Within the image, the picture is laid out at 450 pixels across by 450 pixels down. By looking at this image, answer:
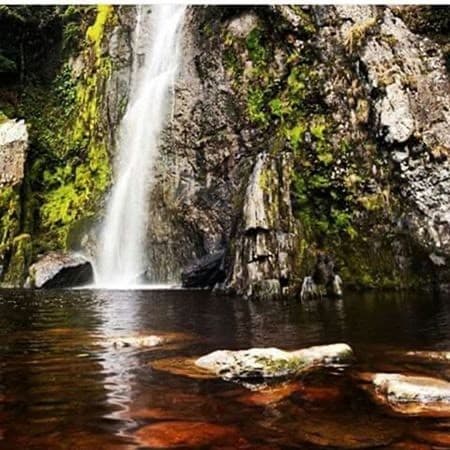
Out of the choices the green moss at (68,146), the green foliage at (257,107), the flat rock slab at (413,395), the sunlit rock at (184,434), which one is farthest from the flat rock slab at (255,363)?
the green moss at (68,146)

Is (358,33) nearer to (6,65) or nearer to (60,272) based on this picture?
(60,272)

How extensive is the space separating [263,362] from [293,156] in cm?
1992

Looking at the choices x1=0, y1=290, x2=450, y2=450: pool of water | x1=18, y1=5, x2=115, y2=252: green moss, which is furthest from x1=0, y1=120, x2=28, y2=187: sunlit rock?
x1=0, y1=290, x2=450, y2=450: pool of water

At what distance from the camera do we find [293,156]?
27.1 m

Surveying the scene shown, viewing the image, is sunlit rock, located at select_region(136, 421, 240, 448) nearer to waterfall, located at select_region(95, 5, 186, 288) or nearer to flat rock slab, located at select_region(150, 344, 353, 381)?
flat rock slab, located at select_region(150, 344, 353, 381)

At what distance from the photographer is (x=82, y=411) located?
6.43 meters

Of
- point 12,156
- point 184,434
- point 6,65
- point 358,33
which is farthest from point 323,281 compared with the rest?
point 6,65

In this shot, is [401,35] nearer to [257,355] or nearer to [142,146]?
[142,146]

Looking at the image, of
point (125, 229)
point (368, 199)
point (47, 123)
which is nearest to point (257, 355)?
point (368, 199)

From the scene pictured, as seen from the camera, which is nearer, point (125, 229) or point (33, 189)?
point (125, 229)

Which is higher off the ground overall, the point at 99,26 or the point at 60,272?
the point at 99,26

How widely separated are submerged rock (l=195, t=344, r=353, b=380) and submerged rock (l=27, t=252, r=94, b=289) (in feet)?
65.9

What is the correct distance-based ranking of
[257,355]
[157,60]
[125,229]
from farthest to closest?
[157,60]
[125,229]
[257,355]

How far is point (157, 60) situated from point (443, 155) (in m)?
16.2
